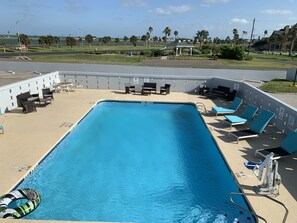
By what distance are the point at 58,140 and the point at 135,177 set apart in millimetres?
3527

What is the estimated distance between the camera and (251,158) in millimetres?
7586

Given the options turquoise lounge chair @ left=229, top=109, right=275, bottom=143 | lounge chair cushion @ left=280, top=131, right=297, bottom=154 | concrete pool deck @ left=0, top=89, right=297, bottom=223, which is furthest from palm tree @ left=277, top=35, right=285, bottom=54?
lounge chair cushion @ left=280, top=131, right=297, bottom=154

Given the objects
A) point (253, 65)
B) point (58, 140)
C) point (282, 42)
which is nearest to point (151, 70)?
point (58, 140)

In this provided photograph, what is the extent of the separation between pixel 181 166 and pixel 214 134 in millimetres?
2502

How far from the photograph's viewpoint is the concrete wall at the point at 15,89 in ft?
37.8

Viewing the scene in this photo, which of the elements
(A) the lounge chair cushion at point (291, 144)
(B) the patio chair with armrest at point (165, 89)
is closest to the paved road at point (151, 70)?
(B) the patio chair with armrest at point (165, 89)

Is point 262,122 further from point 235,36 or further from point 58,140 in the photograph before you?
point 235,36

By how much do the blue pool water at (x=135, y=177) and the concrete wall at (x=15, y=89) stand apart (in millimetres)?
4261

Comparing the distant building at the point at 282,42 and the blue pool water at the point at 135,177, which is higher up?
the distant building at the point at 282,42

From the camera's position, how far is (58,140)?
28.8 feet

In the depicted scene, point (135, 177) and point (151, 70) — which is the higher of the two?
point (151, 70)

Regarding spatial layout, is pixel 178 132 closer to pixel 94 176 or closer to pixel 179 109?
pixel 179 109

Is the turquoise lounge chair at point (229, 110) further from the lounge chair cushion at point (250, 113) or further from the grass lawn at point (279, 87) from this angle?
the grass lawn at point (279, 87)

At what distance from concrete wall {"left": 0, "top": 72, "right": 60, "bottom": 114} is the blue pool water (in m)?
4.26
